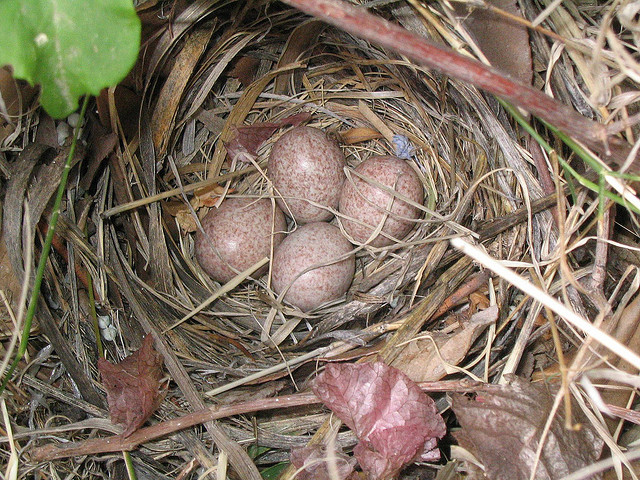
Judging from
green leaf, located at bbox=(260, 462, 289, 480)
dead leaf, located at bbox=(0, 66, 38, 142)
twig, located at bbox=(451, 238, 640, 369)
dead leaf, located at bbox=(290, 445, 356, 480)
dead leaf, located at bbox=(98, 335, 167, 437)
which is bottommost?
green leaf, located at bbox=(260, 462, 289, 480)

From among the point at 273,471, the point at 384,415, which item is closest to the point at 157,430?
the point at 273,471

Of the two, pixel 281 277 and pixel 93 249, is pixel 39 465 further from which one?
pixel 281 277

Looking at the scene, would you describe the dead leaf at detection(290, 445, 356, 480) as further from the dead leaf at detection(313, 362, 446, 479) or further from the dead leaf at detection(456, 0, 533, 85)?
the dead leaf at detection(456, 0, 533, 85)

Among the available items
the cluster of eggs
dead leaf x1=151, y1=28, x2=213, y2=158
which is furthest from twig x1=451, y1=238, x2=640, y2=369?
dead leaf x1=151, y1=28, x2=213, y2=158

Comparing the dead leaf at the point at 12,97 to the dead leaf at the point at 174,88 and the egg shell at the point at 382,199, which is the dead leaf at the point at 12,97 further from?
the egg shell at the point at 382,199

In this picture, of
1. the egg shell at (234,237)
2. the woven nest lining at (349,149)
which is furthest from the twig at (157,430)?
the egg shell at (234,237)
